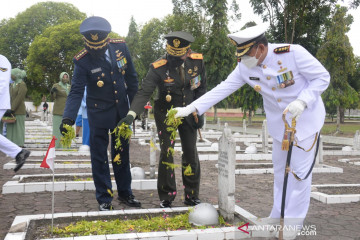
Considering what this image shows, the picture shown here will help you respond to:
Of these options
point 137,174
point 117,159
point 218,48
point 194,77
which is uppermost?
point 218,48

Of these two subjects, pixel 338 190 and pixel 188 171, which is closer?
pixel 188 171

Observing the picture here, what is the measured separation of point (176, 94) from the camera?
199 inches

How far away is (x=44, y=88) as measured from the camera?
4531 centimetres

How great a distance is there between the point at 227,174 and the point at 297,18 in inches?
881

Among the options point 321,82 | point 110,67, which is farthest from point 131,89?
point 321,82

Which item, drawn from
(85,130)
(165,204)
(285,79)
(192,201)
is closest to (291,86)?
→ (285,79)

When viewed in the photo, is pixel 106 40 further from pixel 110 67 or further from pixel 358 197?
pixel 358 197

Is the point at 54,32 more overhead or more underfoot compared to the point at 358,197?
more overhead

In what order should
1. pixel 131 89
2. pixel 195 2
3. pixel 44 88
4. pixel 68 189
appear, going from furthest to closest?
pixel 44 88, pixel 195 2, pixel 68 189, pixel 131 89

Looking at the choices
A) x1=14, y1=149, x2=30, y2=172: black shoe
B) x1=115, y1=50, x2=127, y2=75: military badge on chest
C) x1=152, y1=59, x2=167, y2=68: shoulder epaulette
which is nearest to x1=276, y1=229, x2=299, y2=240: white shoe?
x1=152, y1=59, x2=167, y2=68: shoulder epaulette

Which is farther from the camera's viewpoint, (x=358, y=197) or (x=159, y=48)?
(x=159, y=48)

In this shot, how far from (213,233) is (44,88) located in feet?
148

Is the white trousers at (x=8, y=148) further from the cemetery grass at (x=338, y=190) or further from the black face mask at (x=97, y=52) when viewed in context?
the cemetery grass at (x=338, y=190)

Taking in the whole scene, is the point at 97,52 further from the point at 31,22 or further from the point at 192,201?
the point at 31,22
